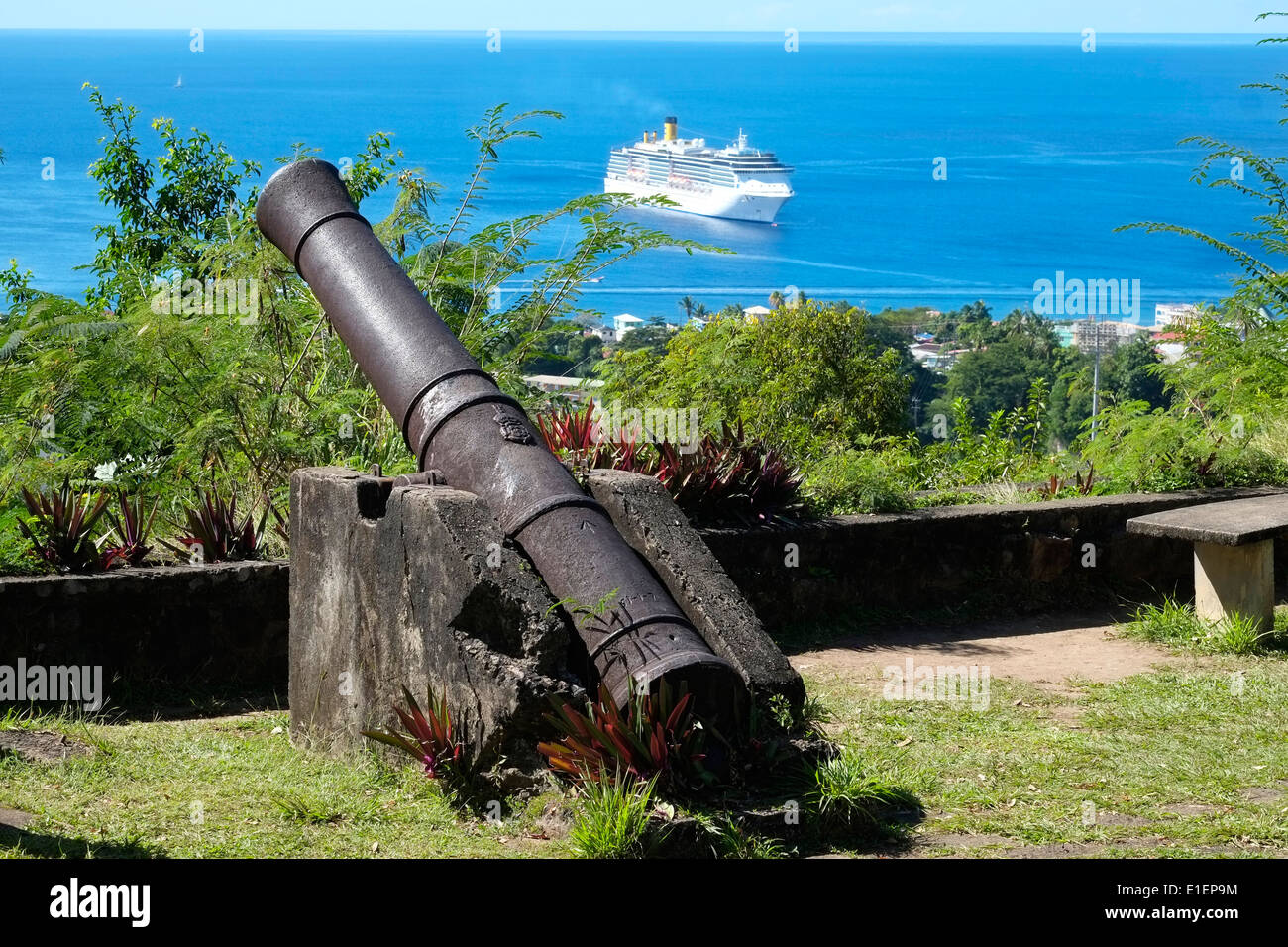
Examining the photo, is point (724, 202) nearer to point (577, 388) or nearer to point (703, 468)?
point (577, 388)

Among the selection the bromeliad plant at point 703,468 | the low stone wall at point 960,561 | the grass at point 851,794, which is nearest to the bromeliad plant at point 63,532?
the bromeliad plant at point 703,468

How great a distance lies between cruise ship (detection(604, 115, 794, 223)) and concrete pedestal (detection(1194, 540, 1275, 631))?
121 metres

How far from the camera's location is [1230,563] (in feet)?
23.2

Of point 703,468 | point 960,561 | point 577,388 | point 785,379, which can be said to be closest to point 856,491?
point 960,561

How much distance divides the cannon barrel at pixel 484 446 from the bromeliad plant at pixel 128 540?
4.75 ft

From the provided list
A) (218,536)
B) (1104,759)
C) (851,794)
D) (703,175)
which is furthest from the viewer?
(703,175)

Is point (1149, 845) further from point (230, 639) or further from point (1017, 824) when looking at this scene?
point (230, 639)

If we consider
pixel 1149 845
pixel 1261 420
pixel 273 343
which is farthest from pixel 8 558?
pixel 1261 420

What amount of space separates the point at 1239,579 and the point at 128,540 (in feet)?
17.6

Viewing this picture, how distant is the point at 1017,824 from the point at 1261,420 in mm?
6174

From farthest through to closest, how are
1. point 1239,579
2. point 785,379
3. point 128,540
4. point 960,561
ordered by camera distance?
point 785,379, point 960,561, point 1239,579, point 128,540

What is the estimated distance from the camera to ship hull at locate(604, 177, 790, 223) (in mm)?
130750

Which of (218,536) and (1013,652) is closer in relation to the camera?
(218,536)

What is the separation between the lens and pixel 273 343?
27.4ft
